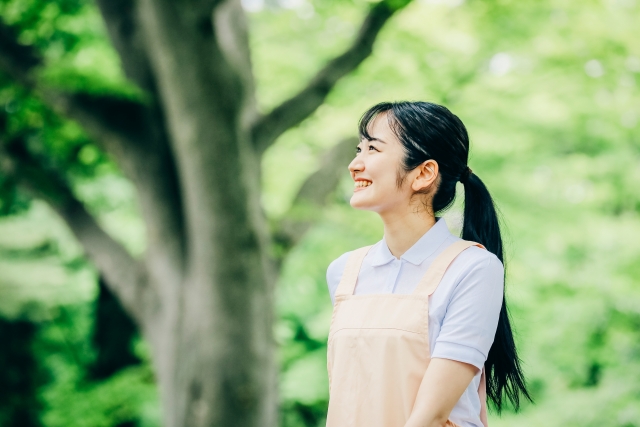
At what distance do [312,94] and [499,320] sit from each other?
3.10 m

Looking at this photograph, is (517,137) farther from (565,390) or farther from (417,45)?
(565,390)

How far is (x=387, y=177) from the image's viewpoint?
1.38 meters

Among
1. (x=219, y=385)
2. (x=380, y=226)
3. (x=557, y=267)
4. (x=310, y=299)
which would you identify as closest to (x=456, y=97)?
(x=380, y=226)

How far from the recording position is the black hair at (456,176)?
1.35m

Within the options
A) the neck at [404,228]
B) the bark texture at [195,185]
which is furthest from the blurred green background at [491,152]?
the neck at [404,228]

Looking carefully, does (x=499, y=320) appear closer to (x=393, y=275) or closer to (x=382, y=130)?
(x=393, y=275)

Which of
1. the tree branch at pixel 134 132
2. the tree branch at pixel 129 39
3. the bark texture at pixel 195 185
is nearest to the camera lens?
the bark texture at pixel 195 185

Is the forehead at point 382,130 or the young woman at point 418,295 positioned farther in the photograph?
the forehead at point 382,130

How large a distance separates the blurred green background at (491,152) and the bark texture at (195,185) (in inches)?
14.1

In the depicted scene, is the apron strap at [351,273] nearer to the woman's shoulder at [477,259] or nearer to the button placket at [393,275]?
the button placket at [393,275]

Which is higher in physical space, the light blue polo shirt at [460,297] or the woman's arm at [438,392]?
the light blue polo shirt at [460,297]

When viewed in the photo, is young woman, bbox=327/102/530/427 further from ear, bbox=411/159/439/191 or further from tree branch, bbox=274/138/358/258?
tree branch, bbox=274/138/358/258

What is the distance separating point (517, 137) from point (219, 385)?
3900 millimetres

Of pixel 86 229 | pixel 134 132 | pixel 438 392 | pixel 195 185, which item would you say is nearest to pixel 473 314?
pixel 438 392
